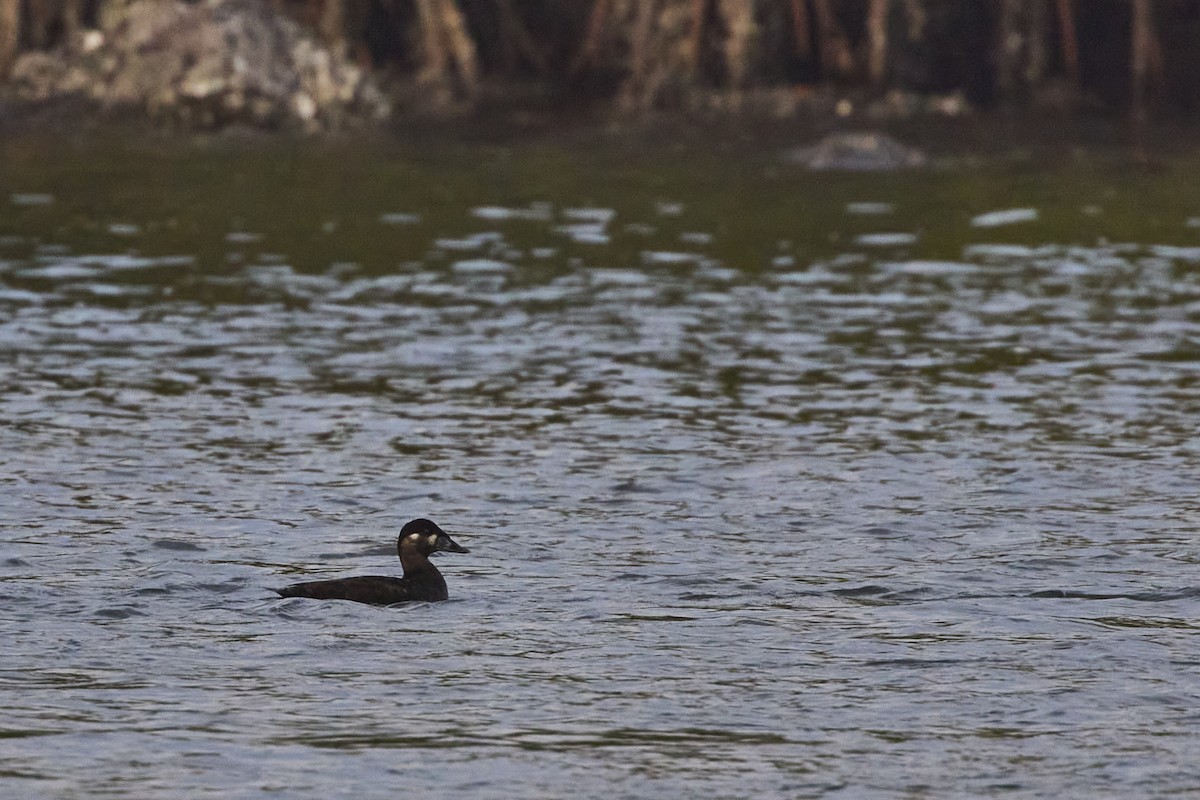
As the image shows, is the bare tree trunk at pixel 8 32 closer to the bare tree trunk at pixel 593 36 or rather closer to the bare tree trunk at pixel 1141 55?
the bare tree trunk at pixel 593 36

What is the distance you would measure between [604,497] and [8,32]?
1026 inches

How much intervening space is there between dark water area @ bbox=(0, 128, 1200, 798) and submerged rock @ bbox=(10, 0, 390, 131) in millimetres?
9062

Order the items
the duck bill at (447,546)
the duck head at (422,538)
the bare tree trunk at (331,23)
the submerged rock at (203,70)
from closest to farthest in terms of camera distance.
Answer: the duck head at (422,538)
the duck bill at (447,546)
the submerged rock at (203,70)
the bare tree trunk at (331,23)

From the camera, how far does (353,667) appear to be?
1101 centimetres

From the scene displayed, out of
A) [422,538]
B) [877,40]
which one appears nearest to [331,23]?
[877,40]

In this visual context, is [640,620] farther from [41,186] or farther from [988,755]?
[41,186]

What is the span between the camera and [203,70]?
3750cm

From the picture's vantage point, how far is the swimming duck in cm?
1191

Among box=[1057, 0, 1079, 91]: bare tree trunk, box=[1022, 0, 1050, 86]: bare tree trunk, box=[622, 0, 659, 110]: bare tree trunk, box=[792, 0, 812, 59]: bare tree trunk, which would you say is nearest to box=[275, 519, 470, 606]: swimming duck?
box=[622, 0, 659, 110]: bare tree trunk

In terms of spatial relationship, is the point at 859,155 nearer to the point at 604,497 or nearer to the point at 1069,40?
the point at 1069,40

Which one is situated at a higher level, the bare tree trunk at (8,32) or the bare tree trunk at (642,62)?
the bare tree trunk at (8,32)

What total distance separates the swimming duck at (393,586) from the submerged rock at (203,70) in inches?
1005

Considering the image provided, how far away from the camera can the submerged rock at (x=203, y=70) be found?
123 feet

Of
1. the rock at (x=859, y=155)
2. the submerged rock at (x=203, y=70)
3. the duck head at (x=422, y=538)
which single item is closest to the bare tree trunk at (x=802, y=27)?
the rock at (x=859, y=155)
